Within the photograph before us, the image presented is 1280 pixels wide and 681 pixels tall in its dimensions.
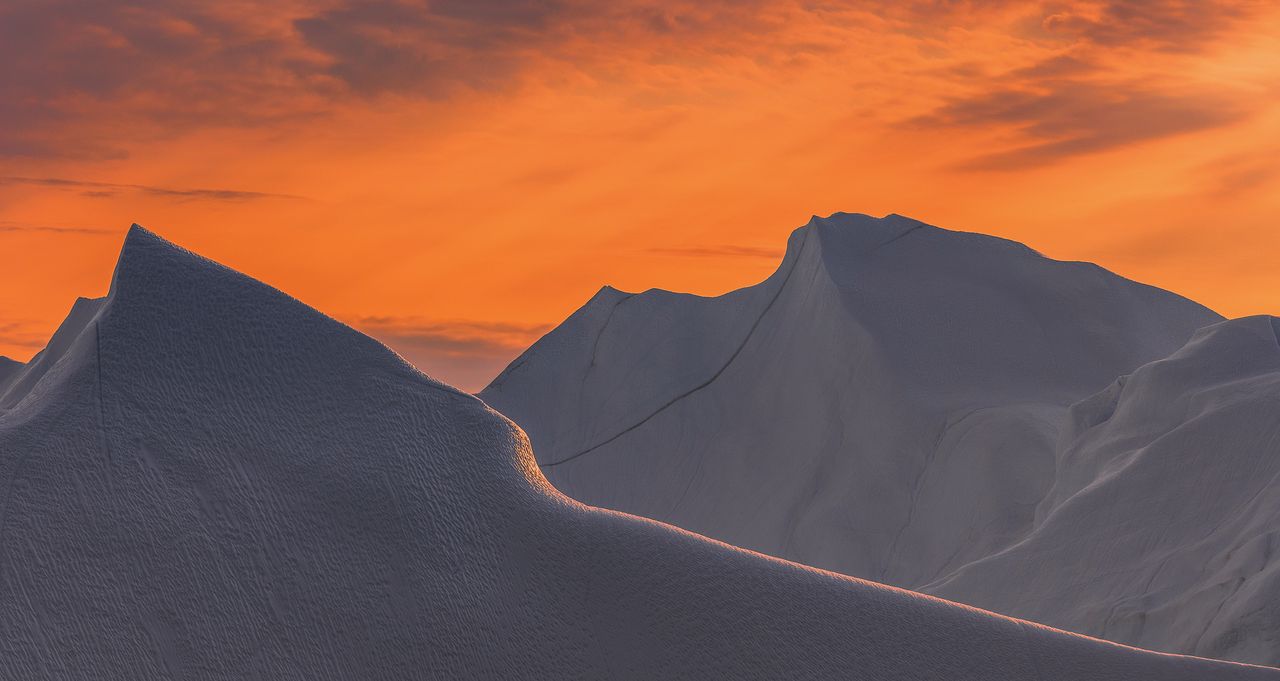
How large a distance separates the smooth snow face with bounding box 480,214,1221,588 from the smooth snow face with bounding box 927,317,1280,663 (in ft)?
8.59

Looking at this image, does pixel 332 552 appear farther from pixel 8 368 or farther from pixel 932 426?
pixel 8 368

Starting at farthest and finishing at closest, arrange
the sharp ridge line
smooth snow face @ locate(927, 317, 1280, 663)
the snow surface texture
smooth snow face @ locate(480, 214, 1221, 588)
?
1. the sharp ridge line
2. smooth snow face @ locate(480, 214, 1221, 588)
3. the snow surface texture
4. smooth snow face @ locate(927, 317, 1280, 663)

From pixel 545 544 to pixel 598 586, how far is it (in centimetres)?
30

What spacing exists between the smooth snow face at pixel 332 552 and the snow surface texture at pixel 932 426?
12.9 ft

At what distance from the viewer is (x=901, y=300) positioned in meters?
17.2

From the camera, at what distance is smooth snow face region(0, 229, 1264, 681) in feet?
15.9

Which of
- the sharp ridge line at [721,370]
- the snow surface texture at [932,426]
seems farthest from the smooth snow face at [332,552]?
the sharp ridge line at [721,370]

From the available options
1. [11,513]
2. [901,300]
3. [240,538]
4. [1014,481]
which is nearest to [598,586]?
[240,538]

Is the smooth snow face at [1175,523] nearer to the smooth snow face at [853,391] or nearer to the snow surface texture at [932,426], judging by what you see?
the snow surface texture at [932,426]

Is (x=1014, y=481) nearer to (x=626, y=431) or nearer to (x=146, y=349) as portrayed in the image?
(x=626, y=431)

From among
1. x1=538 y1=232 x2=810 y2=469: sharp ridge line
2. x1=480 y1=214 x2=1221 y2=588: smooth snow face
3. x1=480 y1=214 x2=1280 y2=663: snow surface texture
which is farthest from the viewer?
x1=538 y1=232 x2=810 y2=469: sharp ridge line

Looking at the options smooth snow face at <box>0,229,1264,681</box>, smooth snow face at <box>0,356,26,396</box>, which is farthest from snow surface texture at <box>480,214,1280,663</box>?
smooth snow face at <box>0,356,26,396</box>

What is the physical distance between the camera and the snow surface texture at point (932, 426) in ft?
33.0

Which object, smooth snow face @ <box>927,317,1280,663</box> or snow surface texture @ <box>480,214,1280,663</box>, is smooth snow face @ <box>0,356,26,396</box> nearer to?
snow surface texture @ <box>480,214,1280,663</box>
